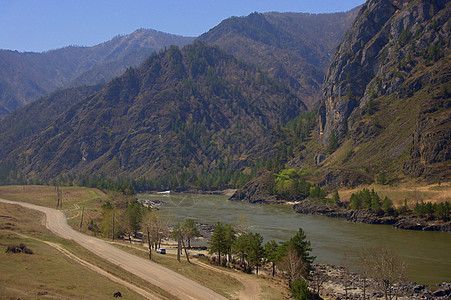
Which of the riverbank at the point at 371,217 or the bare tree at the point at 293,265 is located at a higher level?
the bare tree at the point at 293,265

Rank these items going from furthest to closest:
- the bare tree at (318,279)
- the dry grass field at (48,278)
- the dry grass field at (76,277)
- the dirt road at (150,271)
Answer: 1. the bare tree at (318,279)
2. the dirt road at (150,271)
3. the dry grass field at (76,277)
4. the dry grass field at (48,278)

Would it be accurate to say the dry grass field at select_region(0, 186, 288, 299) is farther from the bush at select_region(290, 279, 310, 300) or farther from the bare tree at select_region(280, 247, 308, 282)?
the bare tree at select_region(280, 247, 308, 282)

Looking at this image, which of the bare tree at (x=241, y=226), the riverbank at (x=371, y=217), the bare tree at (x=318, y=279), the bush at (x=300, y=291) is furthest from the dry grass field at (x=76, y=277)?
the riverbank at (x=371, y=217)

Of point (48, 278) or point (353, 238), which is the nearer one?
point (48, 278)

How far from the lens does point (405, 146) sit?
159250mm

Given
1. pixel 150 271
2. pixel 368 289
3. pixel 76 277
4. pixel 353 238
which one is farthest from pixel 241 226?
pixel 76 277

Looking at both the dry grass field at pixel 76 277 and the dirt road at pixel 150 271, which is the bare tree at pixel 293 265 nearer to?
the dry grass field at pixel 76 277

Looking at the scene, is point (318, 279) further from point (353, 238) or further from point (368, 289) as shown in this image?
point (353, 238)

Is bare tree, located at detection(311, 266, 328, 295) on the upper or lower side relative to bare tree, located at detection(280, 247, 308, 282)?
lower

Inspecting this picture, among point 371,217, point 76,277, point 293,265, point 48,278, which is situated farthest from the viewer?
point 371,217

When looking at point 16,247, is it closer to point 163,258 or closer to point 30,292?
point 30,292

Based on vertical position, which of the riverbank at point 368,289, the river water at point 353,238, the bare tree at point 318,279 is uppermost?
the bare tree at point 318,279

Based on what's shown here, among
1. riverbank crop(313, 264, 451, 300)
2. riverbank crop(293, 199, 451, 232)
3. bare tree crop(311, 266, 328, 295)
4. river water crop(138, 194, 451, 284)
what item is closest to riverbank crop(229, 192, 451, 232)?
riverbank crop(293, 199, 451, 232)

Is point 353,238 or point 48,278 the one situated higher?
point 48,278
